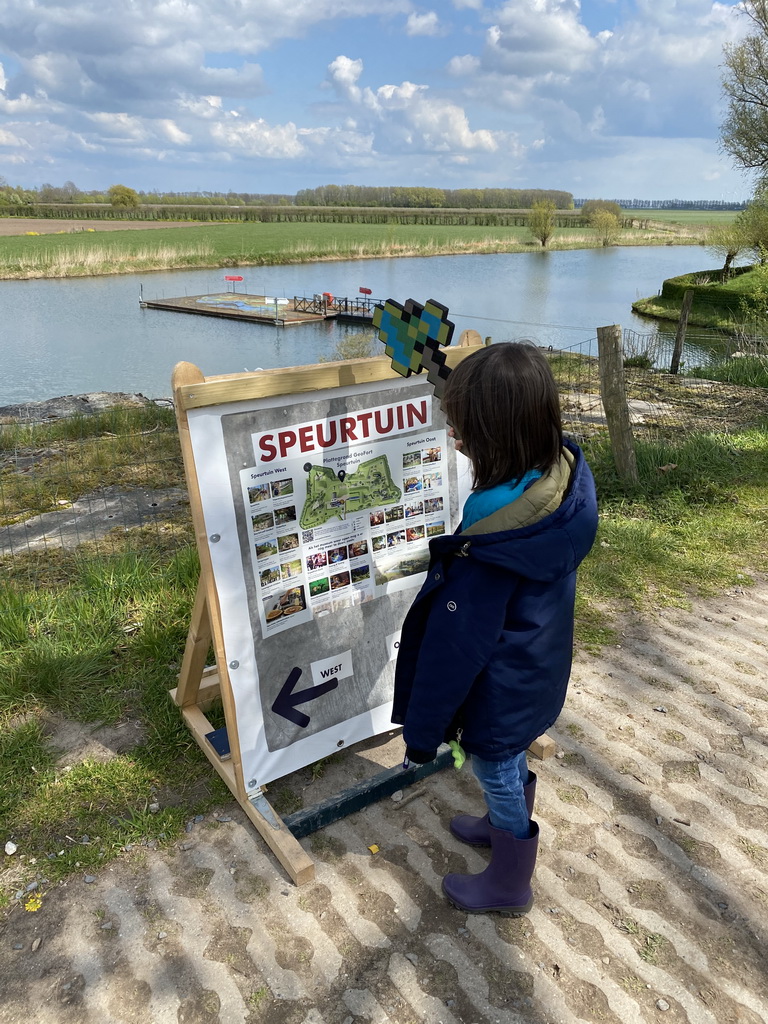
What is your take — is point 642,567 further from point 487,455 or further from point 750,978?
point 487,455

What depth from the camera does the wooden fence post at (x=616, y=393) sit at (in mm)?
5355

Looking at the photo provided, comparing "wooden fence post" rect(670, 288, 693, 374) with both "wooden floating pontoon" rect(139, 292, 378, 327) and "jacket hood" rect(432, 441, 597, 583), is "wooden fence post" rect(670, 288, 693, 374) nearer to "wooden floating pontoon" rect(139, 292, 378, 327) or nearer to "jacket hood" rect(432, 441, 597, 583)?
"jacket hood" rect(432, 441, 597, 583)

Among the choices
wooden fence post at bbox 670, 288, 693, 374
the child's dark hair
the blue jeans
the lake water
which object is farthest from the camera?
the lake water

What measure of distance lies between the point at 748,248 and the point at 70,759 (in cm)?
3971

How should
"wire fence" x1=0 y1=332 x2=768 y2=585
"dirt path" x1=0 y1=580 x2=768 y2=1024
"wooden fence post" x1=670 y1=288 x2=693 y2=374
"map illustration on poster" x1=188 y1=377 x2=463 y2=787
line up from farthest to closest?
"wooden fence post" x1=670 y1=288 x2=693 y2=374 < "wire fence" x1=0 y1=332 x2=768 y2=585 < "map illustration on poster" x1=188 y1=377 x2=463 y2=787 < "dirt path" x1=0 y1=580 x2=768 y2=1024

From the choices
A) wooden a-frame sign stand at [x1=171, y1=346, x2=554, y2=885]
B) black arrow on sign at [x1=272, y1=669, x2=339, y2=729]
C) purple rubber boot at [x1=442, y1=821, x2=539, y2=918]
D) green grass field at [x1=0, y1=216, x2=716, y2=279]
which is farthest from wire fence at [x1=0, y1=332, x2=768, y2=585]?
green grass field at [x1=0, y1=216, x2=716, y2=279]

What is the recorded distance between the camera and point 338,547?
249 cm

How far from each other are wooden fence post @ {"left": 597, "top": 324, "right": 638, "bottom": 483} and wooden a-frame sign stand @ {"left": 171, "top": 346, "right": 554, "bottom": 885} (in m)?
3.06

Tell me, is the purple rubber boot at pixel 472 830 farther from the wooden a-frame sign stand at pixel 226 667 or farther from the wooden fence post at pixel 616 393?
the wooden fence post at pixel 616 393

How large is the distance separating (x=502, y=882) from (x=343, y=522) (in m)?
1.30

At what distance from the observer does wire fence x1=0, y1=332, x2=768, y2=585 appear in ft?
17.3

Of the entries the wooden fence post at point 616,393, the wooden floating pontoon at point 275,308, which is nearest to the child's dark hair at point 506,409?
the wooden fence post at point 616,393

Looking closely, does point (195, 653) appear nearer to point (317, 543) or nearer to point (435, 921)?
point (317, 543)

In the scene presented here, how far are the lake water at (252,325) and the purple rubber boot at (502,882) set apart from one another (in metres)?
13.2
